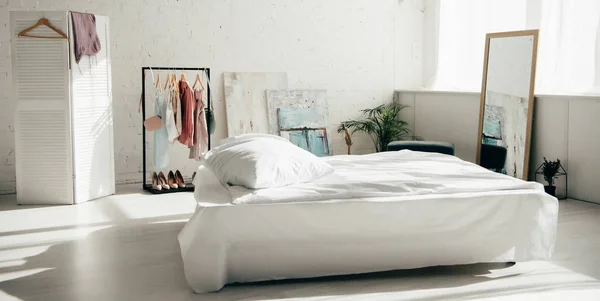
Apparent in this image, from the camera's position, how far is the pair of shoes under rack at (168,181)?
5.80 meters

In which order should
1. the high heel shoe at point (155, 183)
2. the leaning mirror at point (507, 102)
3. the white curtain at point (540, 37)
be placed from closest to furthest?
the white curtain at point (540, 37)
the leaning mirror at point (507, 102)
the high heel shoe at point (155, 183)

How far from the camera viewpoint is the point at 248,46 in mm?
6621

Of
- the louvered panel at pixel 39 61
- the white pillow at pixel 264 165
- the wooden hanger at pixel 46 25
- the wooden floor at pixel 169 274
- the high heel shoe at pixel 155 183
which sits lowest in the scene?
the wooden floor at pixel 169 274

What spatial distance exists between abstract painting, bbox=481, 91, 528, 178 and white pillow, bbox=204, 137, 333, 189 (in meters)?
2.56

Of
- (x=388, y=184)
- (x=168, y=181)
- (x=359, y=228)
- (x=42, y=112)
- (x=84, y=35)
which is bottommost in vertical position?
(x=168, y=181)

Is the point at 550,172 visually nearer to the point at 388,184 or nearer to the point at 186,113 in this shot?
the point at 388,184

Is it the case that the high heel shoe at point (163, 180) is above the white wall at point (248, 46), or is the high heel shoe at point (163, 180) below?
below

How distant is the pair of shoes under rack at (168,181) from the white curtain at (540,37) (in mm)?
2988

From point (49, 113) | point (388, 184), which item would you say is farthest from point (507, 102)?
point (49, 113)

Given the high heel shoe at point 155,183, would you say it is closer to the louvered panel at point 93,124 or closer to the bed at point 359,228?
the louvered panel at point 93,124

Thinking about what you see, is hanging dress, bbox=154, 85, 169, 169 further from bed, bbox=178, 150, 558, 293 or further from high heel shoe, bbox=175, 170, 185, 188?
bed, bbox=178, 150, 558, 293

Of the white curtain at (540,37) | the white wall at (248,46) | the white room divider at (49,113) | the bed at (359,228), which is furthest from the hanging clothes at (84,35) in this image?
the white curtain at (540,37)

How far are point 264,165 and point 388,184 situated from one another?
25.0 inches

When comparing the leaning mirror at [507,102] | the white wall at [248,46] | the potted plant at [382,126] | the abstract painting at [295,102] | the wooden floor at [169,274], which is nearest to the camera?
the wooden floor at [169,274]
